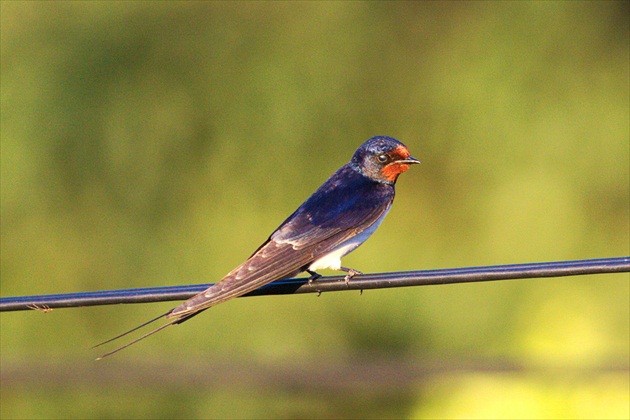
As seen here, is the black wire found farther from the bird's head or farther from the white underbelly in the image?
the bird's head

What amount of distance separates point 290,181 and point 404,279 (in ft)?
16.7

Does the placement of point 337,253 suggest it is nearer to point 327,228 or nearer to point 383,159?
point 327,228

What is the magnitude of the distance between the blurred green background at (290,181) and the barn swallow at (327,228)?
10.3 feet

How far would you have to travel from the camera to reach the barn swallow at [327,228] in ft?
10.4

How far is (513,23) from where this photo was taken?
26.7 feet

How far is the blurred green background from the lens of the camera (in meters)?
7.32

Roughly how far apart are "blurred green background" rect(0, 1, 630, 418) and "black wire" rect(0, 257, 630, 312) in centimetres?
418

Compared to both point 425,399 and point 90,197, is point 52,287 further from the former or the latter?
point 425,399

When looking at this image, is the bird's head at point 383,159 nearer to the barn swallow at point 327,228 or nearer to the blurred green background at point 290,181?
the barn swallow at point 327,228

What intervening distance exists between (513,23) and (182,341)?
372 centimetres

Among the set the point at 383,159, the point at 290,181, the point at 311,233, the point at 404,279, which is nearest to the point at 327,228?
the point at 311,233

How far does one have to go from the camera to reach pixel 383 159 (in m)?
4.00

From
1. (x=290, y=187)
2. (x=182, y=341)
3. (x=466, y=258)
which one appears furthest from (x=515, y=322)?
(x=182, y=341)

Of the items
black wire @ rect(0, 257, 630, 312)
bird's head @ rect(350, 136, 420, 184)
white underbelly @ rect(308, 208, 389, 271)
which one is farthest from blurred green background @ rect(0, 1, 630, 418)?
black wire @ rect(0, 257, 630, 312)
